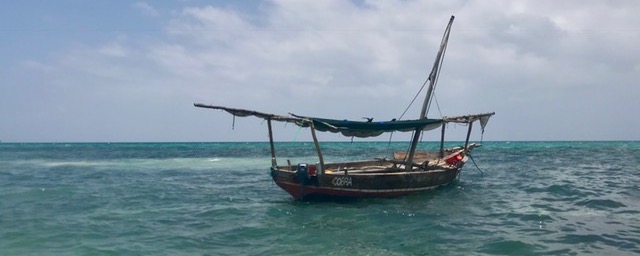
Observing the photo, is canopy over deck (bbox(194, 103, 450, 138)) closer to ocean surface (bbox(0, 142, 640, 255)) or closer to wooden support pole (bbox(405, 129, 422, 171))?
wooden support pole (bbox(405, 129, 422, 171))

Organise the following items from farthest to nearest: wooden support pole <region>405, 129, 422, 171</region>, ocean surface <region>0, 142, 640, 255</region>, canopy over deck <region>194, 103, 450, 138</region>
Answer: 1. wooden support pole <region>405, 129, 422, 171</region>
2. canopy over deck <region>194, 103, 450, 138</region>
3. ocean surface <region>0, 142, 640, 255</region>

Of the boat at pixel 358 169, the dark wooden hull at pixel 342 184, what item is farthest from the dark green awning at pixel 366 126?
the dark wooden hull at pixel 342 184

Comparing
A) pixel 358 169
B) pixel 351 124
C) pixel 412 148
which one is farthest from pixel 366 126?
pixel 358 169

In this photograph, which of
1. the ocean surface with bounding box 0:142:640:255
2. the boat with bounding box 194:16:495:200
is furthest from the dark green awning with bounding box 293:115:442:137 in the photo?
the ocean surface with bounding box 0:142:640:255

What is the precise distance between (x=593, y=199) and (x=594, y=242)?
776cm

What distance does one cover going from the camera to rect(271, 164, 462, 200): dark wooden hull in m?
17.9

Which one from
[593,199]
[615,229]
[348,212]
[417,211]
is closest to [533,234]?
[615,229]

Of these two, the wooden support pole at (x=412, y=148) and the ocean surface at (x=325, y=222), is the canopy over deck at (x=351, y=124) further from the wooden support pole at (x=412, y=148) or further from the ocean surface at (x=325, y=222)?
the ocean surface at (x=325, y=222)

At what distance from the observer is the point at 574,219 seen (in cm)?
1492

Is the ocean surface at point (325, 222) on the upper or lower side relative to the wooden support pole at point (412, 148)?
lower

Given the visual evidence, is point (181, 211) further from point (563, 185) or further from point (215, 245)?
point (563, 185)

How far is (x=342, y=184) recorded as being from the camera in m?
18.1

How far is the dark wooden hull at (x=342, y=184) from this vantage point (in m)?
17.9

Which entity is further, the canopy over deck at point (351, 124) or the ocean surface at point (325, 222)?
the canopy over deck at point (351, 124)
